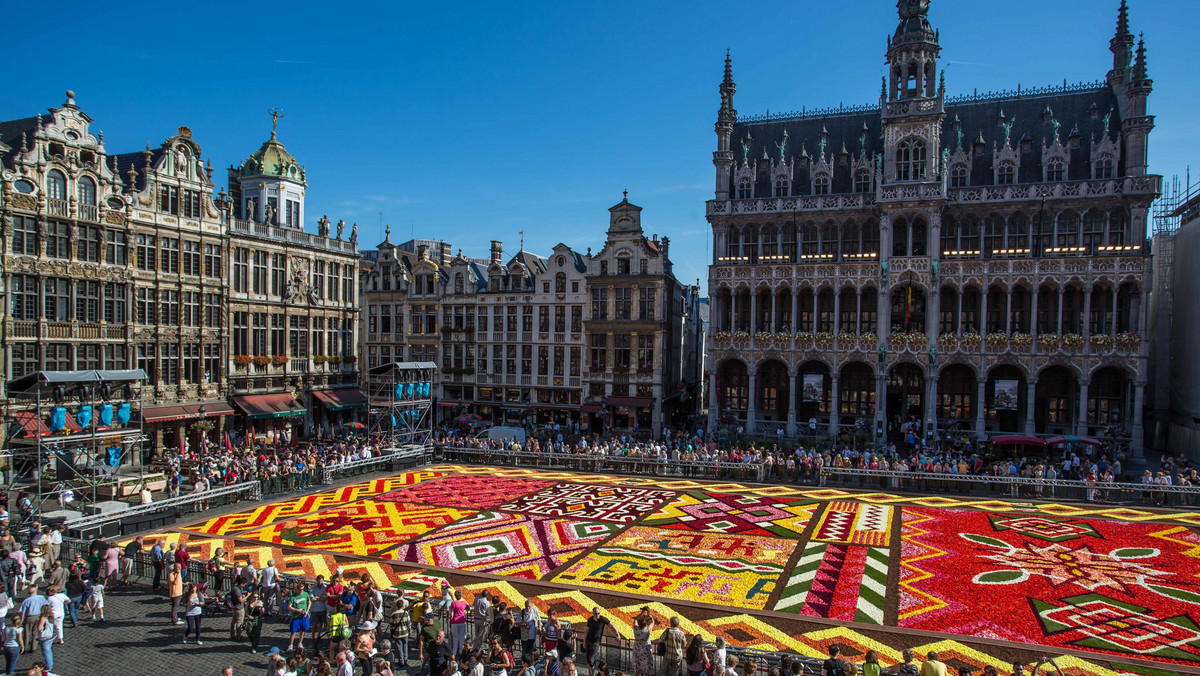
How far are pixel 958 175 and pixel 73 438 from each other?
51.6 meters

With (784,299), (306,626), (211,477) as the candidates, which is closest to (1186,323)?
(784,299)

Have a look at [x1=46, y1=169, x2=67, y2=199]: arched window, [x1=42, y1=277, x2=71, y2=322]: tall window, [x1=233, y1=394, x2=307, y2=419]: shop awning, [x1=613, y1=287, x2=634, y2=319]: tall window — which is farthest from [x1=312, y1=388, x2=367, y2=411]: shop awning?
[x1=613, y1=287, x2=634, y2=319]: tall window

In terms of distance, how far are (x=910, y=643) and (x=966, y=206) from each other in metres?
38.4

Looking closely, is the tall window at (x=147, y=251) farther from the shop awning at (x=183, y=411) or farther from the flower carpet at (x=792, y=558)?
the flower carpet at (x=792, y=558)

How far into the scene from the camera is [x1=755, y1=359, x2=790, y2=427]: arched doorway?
51.8 meters

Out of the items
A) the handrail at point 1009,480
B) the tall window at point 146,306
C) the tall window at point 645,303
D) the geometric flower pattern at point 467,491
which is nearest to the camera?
the handrail at point 1009,480

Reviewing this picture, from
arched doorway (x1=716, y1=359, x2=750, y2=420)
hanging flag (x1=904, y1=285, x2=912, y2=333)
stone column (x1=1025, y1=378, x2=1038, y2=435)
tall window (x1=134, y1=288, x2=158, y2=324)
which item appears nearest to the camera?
tall window (x1=134, y1=288, x2=158, y2=324)

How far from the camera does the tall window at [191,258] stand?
4388 cm

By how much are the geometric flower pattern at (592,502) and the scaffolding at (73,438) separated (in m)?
15.9

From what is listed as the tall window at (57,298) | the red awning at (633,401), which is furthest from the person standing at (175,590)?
the red awning at (633,401)

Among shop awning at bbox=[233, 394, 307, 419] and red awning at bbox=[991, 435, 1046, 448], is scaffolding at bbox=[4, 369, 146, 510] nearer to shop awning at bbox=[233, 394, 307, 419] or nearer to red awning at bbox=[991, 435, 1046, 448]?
shop awning at bbox=[233, 394, 307, 419]

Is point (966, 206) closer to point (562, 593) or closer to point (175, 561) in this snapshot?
point (562, 593)

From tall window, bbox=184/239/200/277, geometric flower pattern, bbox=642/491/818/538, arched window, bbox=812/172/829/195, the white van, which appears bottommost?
geometric flower pattern, bbox=642/491/818/538

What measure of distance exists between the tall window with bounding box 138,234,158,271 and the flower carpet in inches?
800
